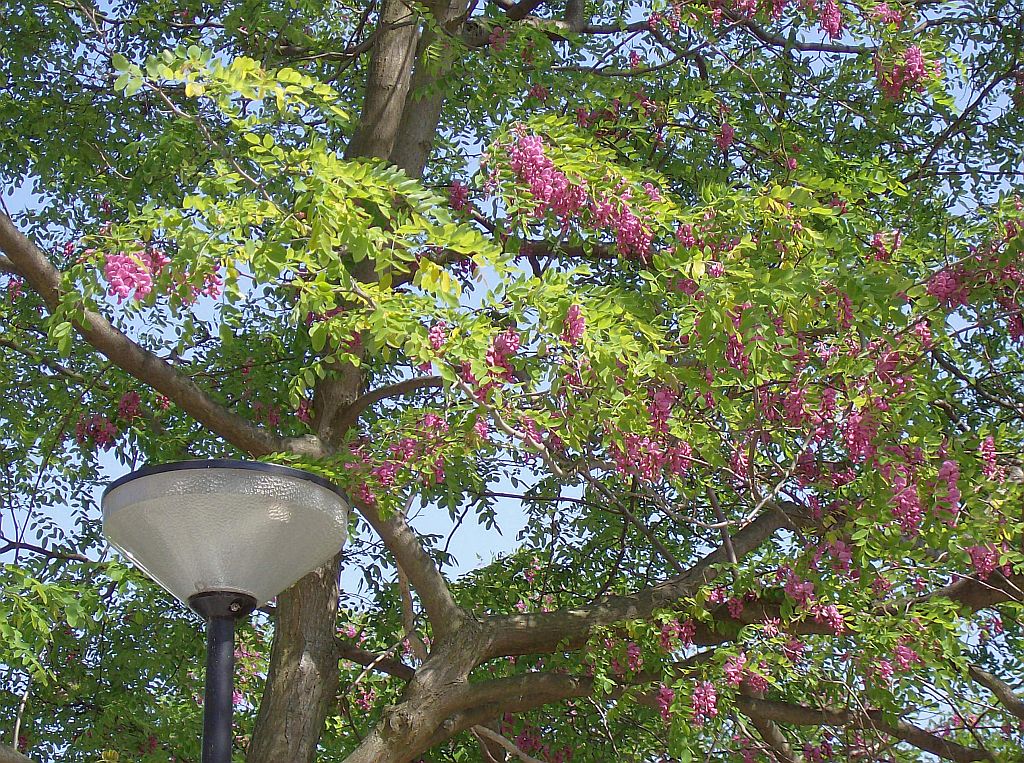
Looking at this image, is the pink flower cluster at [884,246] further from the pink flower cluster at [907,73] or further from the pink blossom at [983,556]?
the pink blossom at [983,556]

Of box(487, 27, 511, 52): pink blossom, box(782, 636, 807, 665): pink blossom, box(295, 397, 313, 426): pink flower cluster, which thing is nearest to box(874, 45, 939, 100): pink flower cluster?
box(487, 27, 511, 52): pink blossom

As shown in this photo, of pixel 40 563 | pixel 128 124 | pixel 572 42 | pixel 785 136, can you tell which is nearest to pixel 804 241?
pixel 785 136

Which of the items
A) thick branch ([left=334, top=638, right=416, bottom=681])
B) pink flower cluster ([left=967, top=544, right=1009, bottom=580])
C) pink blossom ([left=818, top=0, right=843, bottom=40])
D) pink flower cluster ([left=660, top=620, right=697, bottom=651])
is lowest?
pink flower cluster ([left=967, top=544, right=1009, bottom=580])

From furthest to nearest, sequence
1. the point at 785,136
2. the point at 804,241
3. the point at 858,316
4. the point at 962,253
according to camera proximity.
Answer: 1. the point at 785,136
2. the point at 962,253
3. the point at 804,241
4. the point at 858,316

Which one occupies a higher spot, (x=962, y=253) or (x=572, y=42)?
(x=572, y=42)

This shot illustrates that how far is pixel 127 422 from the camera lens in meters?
7.07

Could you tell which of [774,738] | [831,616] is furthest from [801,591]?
[774,738]

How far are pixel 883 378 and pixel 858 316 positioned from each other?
346 mm

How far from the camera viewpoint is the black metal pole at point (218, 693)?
311 cm

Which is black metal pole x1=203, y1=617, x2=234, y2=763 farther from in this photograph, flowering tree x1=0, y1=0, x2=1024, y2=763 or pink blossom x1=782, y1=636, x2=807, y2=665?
pink blossom x1=782, y1=636, x2=807, y2=665

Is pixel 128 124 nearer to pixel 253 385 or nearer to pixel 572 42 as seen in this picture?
pixel 253 385

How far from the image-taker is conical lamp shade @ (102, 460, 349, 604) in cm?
314

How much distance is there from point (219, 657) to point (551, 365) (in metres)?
1.93

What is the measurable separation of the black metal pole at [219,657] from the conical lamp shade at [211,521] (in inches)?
1.1
